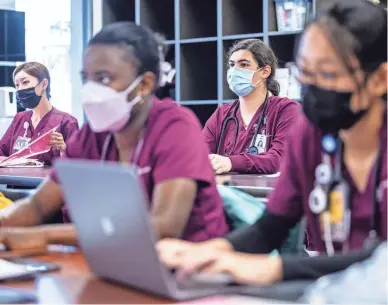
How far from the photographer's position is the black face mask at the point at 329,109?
4.66ft

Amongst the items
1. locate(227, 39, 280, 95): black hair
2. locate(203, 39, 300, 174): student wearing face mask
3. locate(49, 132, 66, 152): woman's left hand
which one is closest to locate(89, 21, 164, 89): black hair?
locate(203, 39, 300, 174): student wearing face mask

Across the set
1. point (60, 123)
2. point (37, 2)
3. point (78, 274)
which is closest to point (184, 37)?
point (60, 123)

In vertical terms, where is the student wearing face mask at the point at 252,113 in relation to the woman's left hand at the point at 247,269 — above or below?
above

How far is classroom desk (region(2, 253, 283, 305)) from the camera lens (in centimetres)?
113

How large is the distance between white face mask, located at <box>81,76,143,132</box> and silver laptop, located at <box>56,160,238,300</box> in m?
0.48

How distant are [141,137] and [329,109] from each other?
1.61 ft

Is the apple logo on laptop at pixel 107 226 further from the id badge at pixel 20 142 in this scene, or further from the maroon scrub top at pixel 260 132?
the id badge at pixel 20 142

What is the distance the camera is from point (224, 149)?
3594 millimetres

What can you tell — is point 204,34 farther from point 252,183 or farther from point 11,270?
point 11,270

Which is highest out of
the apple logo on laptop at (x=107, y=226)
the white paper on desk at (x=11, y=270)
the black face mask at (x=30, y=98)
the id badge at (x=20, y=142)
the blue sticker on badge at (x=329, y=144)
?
the black face mask at (x=30, y=98)

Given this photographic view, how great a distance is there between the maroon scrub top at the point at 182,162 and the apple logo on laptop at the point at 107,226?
1.30 feet

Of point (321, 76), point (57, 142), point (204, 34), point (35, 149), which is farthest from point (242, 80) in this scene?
point (321, 76)

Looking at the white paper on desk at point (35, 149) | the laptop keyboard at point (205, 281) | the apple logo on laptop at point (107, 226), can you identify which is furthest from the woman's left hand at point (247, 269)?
the white paper on desk at point (35, 149)

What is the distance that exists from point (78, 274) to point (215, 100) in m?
3.36
